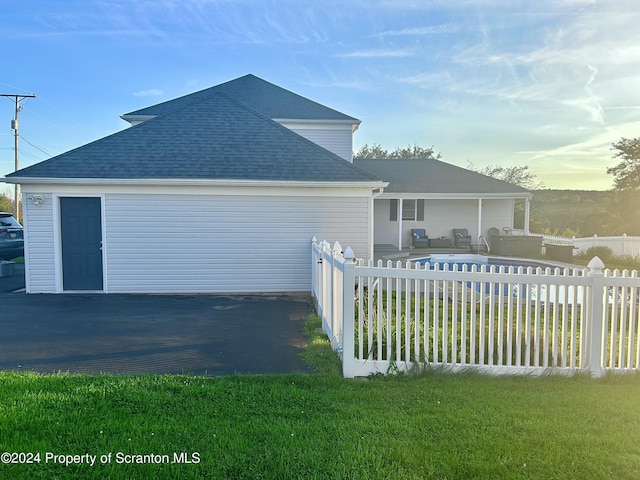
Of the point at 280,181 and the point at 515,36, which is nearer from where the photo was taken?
the point at 280,181

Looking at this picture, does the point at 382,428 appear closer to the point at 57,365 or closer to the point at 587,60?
the point at 57,365

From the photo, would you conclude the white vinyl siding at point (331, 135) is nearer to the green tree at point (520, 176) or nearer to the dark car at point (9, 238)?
the dark car at point (9, 238)

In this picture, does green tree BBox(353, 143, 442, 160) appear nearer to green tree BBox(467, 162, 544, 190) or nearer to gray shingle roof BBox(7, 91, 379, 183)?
green tree BBox(467, 162, 544, 190)

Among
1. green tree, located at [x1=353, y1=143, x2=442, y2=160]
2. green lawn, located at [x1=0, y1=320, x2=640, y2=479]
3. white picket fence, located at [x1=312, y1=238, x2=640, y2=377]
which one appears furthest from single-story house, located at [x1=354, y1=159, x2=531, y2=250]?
green tree, located at [x1=353, y1=143, x2=442, y2=160]

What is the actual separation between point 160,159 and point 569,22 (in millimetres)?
12912

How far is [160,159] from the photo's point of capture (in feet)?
35.6

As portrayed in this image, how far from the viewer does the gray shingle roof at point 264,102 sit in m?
15.7

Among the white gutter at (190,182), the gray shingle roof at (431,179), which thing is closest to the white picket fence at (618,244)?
the gray shingle roof at (431,179)

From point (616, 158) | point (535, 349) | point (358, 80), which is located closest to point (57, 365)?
point (535, 349)

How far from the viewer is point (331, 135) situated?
15.9m

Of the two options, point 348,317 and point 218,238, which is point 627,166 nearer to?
point 218,238

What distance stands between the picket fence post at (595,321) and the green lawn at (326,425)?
202mm

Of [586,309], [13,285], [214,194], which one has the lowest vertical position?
[13,285]

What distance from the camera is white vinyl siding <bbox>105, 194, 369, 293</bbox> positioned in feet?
34.3
